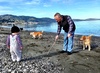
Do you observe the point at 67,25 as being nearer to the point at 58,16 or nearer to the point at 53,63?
the point at 58,16

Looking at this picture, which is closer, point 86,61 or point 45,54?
point 86,61

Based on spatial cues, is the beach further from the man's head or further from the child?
the man's head

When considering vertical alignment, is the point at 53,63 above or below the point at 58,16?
below

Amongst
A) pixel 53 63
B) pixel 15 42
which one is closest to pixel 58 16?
pixel 53 63

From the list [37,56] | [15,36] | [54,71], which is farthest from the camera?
[37,56]

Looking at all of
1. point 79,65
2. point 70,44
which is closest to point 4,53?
point 70,44

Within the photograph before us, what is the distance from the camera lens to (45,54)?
1294 centimetres

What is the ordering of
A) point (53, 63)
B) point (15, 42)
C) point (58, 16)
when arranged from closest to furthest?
point (15, 42)
point (53, 63)
point (58, 16)

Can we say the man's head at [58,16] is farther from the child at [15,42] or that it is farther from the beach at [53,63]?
the child at [15,42]

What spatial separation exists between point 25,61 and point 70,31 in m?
3.12

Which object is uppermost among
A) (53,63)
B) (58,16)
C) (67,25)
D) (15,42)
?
(58,16)

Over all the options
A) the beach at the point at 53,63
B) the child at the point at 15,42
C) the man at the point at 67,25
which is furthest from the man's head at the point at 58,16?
the child at the point at 15,42

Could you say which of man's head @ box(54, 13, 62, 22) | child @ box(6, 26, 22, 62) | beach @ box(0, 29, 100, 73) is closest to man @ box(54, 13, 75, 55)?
man's head @ box(54, 13, 62, 22)

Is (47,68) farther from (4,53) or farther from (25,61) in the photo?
(4,53)
